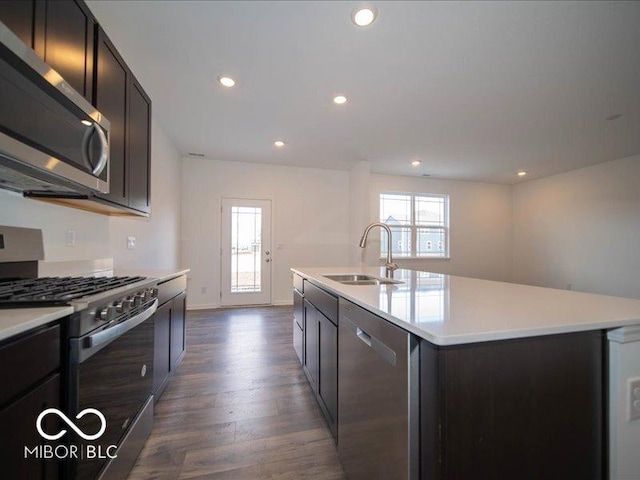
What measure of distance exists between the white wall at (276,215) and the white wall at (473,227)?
5.22 ft

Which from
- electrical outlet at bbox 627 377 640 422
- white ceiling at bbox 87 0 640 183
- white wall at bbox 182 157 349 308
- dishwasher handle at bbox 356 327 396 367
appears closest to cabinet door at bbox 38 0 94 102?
white ceiling at bbox 87 0 640 183

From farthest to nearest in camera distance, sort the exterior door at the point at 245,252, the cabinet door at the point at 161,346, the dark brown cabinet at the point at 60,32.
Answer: the exterior door at the point at 245,252, the cabinet door at the point at 161,346, the dark brown cabinet at the point at 60,32

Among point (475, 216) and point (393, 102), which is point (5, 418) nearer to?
point (393, 102)

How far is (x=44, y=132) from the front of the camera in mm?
993

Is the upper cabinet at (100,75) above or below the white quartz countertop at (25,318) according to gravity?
above

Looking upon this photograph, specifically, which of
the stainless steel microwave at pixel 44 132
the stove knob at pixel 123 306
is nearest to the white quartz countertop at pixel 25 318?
the stove knob at pixel 123 306

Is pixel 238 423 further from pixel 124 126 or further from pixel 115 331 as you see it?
pixel 124 126

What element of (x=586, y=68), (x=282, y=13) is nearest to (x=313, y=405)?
(x=282, y=13)

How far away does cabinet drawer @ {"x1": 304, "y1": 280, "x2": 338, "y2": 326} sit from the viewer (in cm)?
144

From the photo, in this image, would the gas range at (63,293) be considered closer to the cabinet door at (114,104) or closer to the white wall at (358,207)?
the cabinet door at (114,104)

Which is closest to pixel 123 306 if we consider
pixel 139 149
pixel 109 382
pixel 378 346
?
pixel 109 382

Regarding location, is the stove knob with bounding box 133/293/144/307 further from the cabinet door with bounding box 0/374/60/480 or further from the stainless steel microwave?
the stainless steel microwave

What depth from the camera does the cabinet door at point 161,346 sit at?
1639 millimetres

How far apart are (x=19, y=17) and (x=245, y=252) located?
411 centimetres
